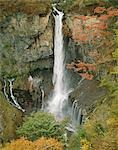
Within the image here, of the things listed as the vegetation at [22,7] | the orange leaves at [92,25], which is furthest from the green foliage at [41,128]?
the vegetation at [22,7]

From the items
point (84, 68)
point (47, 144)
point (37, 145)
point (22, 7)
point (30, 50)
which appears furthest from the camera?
point (30, 50)

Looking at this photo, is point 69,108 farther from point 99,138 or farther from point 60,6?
point 99,138

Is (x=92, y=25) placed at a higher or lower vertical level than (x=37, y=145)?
higher

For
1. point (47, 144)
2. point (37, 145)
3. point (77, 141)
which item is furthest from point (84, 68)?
point (37, 145)

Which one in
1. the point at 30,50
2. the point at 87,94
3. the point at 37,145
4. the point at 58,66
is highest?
the point at 30,50

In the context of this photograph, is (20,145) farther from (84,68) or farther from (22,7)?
(22,7)

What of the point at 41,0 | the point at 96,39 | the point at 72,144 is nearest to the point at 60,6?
the point at 41,0

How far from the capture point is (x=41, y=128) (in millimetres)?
18234

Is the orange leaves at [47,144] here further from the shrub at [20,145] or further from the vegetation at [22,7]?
the vegetation at [22,7]

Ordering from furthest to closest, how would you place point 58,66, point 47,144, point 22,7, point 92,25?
point 58,66
point 22,7
point 92,25
point 47,144

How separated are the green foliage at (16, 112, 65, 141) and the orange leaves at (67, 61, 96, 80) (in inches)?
146

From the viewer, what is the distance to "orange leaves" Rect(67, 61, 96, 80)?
21.1 m

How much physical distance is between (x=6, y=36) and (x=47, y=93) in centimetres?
407

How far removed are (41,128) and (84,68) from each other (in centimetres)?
493
